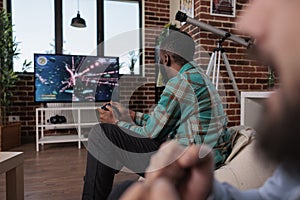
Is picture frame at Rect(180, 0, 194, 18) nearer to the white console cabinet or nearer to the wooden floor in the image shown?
the white console cabinet

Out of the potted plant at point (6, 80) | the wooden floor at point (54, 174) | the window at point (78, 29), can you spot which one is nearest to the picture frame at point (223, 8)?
the window at point (78, 29)

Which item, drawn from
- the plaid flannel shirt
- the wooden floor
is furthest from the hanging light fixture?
the plaid flannel shirt

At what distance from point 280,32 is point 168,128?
2.81 feet

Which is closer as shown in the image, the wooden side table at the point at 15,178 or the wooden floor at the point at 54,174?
the wooden side table at the point at 15,178

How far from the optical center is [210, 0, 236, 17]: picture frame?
2.43m

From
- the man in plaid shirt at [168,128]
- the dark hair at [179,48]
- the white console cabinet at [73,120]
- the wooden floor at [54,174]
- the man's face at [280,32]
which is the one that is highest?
the dark hair at [179,48]

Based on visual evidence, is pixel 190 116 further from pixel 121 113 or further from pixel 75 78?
pixel 75 78

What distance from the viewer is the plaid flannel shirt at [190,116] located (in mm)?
967

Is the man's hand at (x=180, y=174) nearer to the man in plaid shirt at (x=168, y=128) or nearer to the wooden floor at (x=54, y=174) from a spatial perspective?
the man in plaid shirt at (x=168, y=128)

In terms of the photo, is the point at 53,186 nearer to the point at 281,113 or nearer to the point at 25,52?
the point at 281,113

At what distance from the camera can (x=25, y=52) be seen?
349 cm

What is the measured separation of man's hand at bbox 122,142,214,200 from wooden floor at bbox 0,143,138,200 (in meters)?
1.43

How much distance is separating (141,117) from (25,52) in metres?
2.92

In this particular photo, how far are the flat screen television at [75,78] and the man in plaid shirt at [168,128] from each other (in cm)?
217
